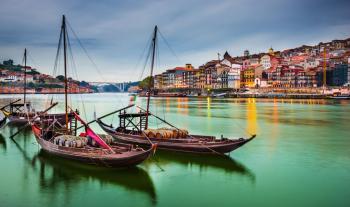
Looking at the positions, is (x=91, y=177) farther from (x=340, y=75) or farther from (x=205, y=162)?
(x=340, y=75)

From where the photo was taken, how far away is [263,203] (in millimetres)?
12695

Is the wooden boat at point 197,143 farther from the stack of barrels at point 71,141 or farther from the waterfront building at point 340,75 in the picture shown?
the waterfront building at point 340,75

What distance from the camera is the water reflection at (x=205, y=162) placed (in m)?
17.2

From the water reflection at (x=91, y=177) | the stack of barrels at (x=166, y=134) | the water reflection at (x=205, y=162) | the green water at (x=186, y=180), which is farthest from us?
the stack of barrels at (x=166, y=134)

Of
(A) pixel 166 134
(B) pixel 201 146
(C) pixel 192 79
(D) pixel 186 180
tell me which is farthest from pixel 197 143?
(C) pixel 192 79

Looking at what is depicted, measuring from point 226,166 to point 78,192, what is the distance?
7946 mm

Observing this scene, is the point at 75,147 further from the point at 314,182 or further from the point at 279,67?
the point at 279,67

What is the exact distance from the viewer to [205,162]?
18.3m

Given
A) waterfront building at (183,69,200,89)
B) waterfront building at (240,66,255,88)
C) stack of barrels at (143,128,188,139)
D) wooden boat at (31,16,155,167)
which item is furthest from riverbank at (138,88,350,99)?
wooden boat at (31,16,155,167)

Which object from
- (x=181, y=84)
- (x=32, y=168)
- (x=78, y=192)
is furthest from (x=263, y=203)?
(x=181, y=84)

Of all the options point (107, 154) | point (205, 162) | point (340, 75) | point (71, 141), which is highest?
point (340, 75)

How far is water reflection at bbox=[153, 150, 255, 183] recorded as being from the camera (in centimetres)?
1716

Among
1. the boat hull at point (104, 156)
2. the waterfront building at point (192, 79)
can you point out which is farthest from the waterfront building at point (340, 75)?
the boat hull at point (104, 156)

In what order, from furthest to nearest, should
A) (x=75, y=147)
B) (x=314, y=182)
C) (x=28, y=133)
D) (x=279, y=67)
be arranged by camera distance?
(x=279, y=67) < (x=28, y=133) < (x=75, y=147) < (x=314, y=182)
